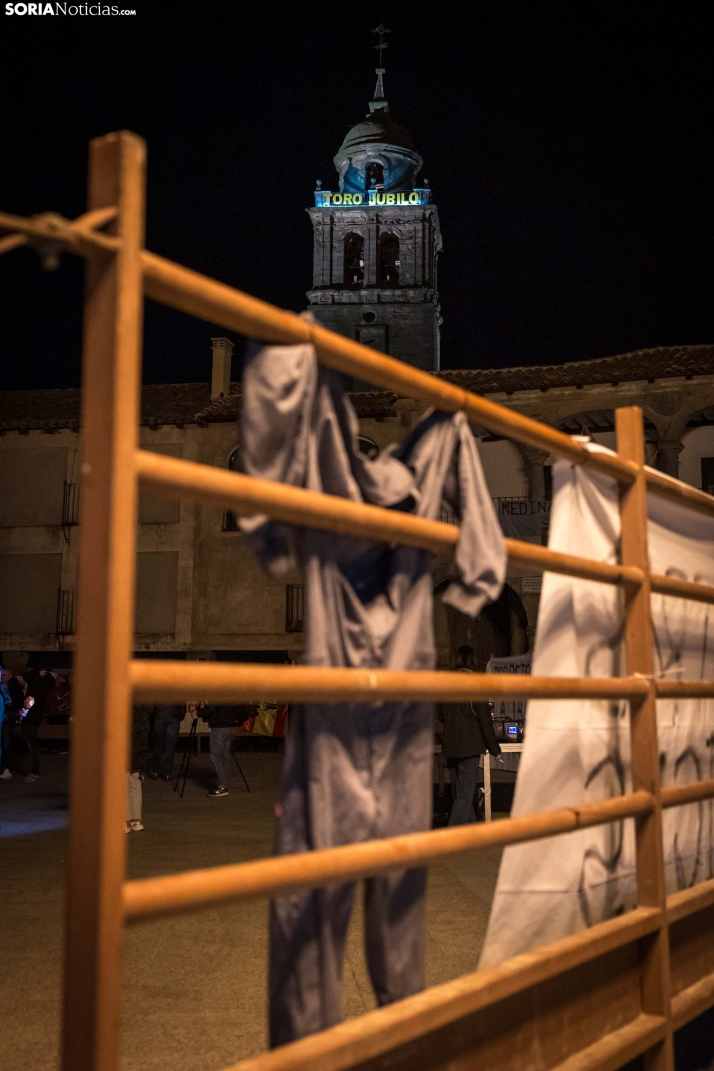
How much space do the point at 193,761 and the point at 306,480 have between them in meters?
16.8

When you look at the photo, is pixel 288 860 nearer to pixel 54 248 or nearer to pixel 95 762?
pixel 95 762

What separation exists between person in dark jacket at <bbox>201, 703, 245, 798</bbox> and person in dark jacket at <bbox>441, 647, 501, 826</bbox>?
3.40m

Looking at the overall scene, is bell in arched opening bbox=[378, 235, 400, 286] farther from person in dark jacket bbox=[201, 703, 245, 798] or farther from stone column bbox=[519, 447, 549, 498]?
person in dark jacket bbox=[201, 703, 245, 798]

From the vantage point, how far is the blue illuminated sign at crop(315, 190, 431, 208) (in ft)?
128

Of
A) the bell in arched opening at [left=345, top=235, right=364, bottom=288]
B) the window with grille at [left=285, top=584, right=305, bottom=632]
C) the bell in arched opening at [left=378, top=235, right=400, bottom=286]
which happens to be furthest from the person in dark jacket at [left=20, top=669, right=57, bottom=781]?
the bell in arched opening at [left=378, top=235, right=400, bottom=286]

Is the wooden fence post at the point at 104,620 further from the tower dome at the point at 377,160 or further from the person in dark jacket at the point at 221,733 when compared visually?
the tower dome at the point at 377,160

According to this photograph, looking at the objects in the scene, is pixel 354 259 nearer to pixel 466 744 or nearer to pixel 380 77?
pixel 380 77

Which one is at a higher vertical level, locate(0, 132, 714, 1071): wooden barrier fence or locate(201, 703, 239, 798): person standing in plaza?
locate(0, 132, 714, 1071): wooden barrier fence

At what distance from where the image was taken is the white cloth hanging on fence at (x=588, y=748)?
2.65 meters

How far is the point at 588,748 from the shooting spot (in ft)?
9.15

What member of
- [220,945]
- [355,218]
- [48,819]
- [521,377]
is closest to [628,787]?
[220,945]

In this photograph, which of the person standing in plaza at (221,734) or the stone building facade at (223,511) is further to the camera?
the stone building facade at (223,511)

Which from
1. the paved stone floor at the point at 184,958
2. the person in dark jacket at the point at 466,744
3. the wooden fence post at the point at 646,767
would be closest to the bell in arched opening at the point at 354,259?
the person in dark jacket at the point at 466,744

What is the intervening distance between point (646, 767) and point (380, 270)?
38.0 metres
